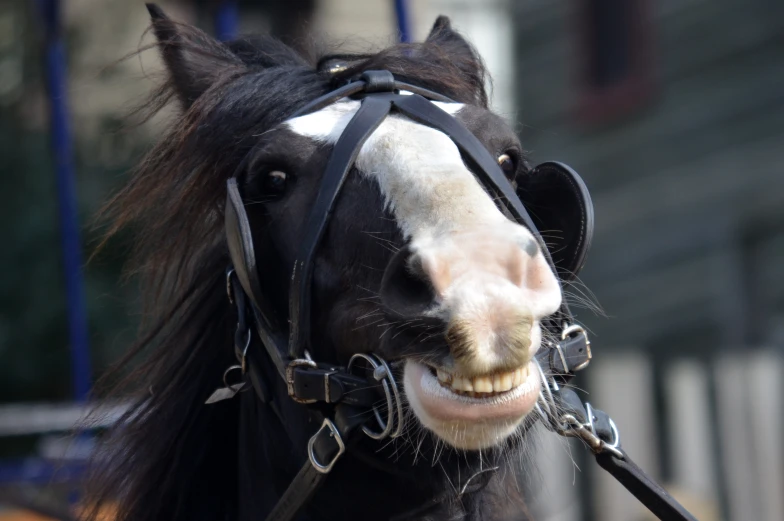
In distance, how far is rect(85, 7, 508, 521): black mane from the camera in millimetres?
1864

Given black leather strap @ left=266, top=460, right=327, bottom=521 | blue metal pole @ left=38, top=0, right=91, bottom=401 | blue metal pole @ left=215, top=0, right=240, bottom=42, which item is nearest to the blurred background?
blue metal pole @ left=38, top=0, right=91, bottom=401

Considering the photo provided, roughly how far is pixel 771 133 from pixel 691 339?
5.72 feet

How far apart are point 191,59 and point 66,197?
2.47 meters

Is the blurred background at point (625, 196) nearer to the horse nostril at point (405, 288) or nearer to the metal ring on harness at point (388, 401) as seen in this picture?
the metal ring on harness at point (388, 401)

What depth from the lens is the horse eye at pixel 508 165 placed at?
6.00 ft

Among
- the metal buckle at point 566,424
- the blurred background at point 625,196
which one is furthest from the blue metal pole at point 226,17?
the metal buckle at point 566,424

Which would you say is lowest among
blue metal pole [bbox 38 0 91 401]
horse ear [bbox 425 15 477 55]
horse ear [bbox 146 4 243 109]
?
blue metal pole [bbox 38 0 91 401]

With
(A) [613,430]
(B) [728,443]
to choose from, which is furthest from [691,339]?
(A) [613,430]

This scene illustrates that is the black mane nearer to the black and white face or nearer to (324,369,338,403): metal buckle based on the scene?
the black and white face

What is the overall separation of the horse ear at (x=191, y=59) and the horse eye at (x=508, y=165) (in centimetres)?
60

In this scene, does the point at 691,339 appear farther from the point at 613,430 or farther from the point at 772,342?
the point at 613,430

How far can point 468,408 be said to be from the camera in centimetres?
141

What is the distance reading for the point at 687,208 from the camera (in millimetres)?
7859

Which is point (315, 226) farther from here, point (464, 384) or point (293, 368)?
point (464, 384)
